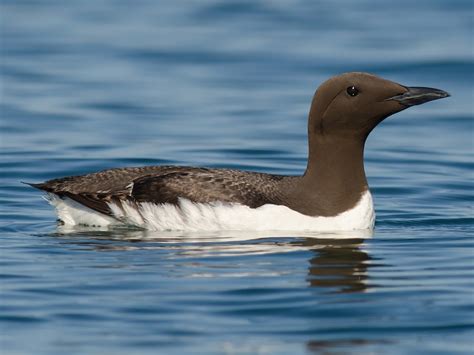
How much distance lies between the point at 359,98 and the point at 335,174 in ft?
2.32

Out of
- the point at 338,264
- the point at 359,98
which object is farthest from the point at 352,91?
the point at 338,264

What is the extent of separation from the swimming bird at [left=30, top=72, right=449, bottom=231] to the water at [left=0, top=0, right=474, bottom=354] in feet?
0.71

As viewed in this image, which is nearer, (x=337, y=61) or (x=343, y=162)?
(x=343, y=162)

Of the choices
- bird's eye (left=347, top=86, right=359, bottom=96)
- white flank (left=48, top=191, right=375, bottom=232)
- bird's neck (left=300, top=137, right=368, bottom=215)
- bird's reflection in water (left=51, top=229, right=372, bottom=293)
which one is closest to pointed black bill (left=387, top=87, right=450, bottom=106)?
bird's eye (left=347, top=86, right=359, bottom=96)

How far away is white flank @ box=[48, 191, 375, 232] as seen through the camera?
1220 cm

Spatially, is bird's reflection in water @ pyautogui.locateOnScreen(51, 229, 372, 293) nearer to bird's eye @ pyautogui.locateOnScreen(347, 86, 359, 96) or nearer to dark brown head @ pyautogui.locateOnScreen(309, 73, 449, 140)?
dark brown head @ pyautogui.locateOnScreen(309, 73, 449, 140)

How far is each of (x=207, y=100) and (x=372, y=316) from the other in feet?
36.2

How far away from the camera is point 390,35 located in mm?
25625

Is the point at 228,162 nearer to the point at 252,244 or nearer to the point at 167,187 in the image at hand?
the point at 167,187

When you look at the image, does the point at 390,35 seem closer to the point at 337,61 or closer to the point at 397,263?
the point at 337,61

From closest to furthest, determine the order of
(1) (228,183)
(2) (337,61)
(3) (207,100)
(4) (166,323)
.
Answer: (4) (166,323) < (1) (228,183) < (3) (207,100) < (2) (337,61)

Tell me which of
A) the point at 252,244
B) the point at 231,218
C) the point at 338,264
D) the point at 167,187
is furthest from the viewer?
the point at 167,187

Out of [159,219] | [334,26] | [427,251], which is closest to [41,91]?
[334,26]

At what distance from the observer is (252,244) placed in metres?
11.9
